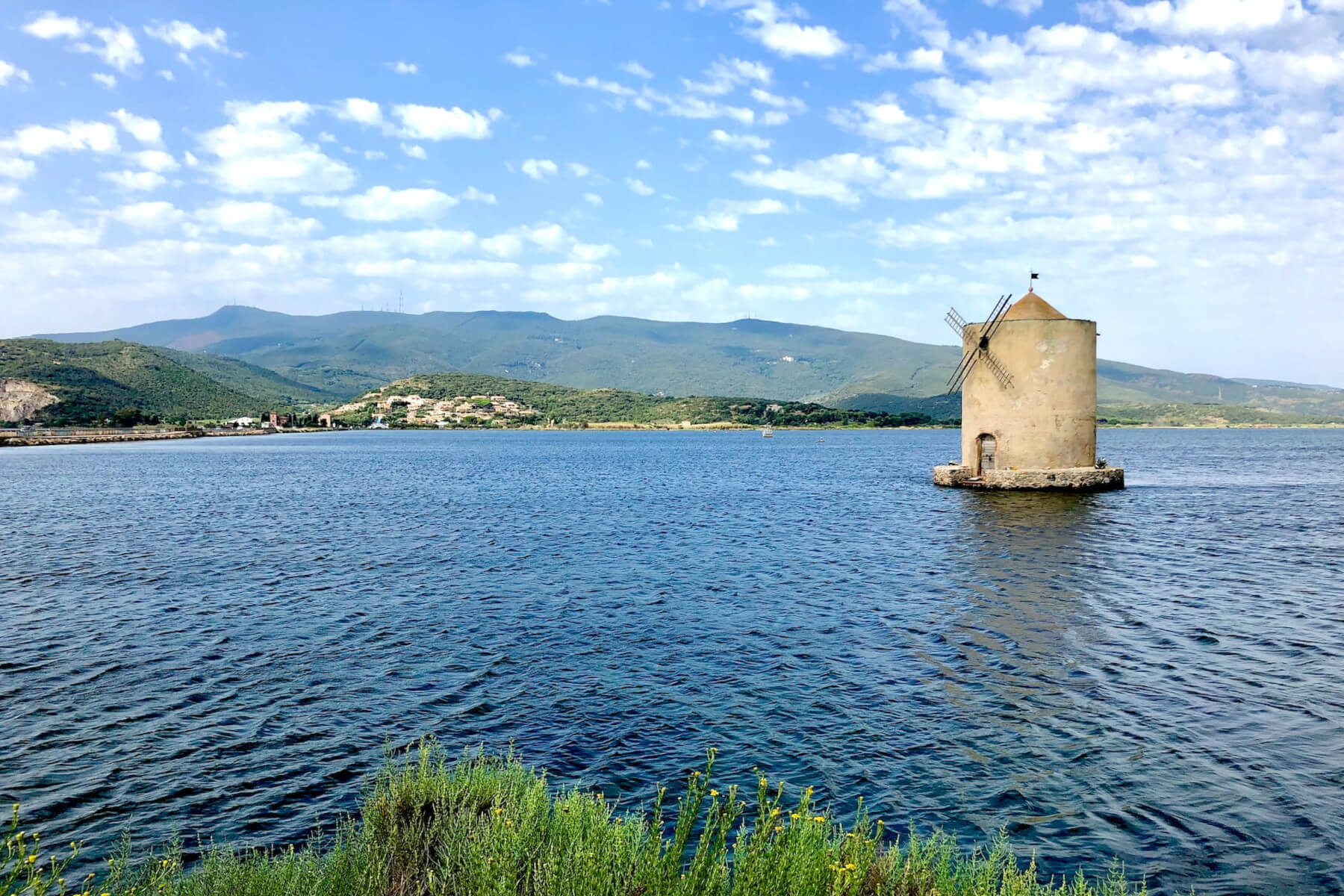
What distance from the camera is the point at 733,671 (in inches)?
642

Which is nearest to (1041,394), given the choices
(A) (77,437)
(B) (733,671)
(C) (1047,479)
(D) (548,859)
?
(C) (1047,479)

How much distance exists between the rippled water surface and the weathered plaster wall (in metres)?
7.82

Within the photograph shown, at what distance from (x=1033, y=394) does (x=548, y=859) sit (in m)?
43.3

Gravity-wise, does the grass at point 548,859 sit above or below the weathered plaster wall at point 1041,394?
below

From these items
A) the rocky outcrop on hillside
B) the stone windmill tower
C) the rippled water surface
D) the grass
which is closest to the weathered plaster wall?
the stone windmill tower

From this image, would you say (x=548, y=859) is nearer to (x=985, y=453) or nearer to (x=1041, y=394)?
(x=1041, y=394)

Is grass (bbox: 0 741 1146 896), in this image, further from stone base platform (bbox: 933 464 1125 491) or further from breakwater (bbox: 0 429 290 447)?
breakwater (bbox: 0 429 290 447)

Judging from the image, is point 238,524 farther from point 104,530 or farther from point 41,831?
point 41,831

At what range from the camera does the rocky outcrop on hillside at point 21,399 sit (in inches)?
7131

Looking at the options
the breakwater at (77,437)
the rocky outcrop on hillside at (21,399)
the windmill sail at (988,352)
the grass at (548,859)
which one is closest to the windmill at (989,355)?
the windmill sail at (988,352)

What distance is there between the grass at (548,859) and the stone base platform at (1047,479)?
39865mm

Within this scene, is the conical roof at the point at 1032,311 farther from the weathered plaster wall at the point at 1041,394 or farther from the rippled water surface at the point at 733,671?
the rippled water surface at the point at 733,671

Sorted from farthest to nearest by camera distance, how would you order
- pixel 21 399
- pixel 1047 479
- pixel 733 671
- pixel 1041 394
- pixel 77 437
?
pixel 21 399 → pixel 77 437 → pixel 1047 479 → pixel 1041 394 → pixel 733 671

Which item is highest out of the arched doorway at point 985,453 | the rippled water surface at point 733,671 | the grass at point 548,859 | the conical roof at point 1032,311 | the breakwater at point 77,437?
the conical roof at point 1032,311
